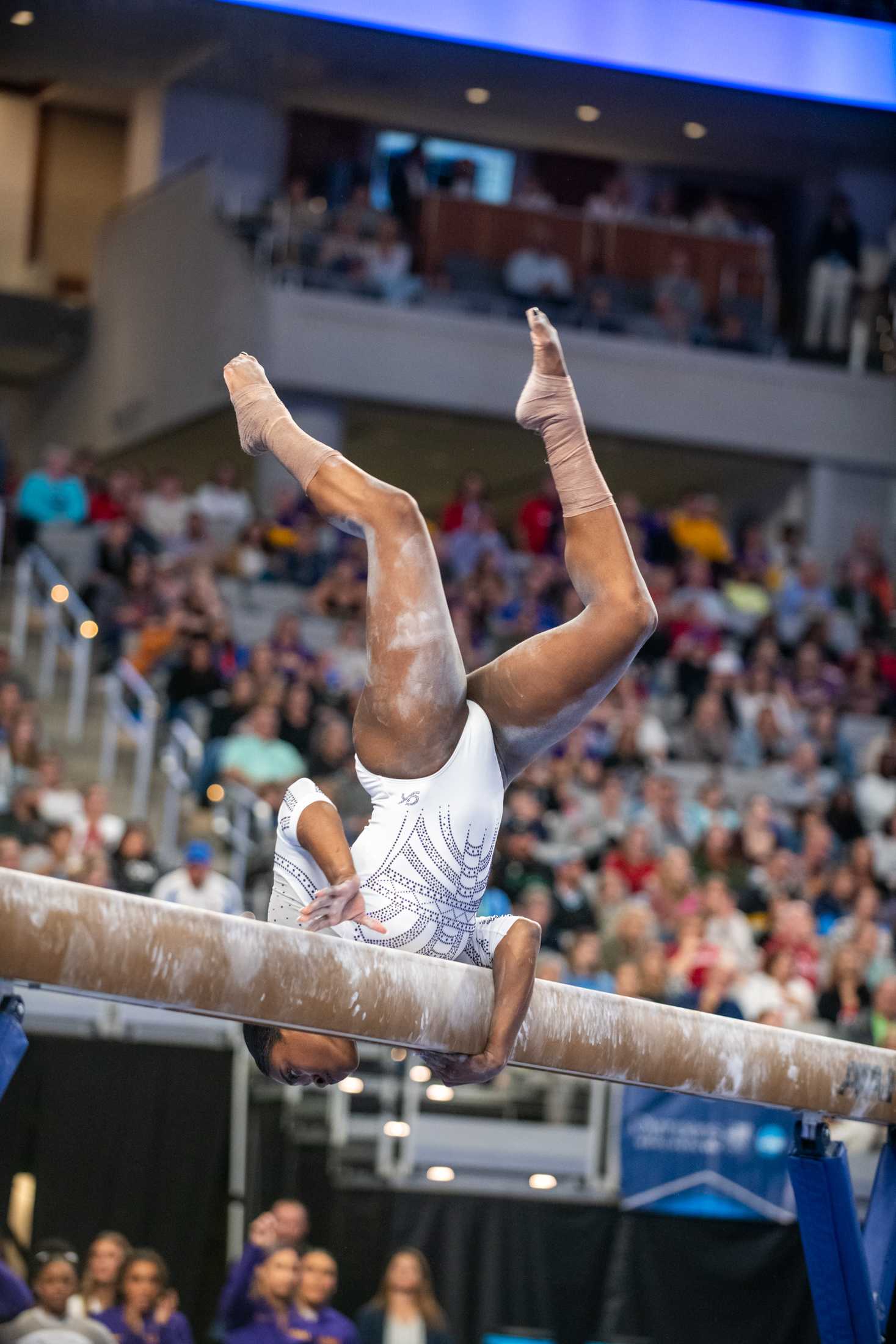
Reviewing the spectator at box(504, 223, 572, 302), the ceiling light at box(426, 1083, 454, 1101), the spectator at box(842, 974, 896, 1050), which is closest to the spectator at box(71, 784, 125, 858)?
the ceiling light at box(426, 1083, 454, 1101)

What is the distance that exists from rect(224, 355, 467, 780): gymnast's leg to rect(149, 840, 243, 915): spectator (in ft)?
16.1

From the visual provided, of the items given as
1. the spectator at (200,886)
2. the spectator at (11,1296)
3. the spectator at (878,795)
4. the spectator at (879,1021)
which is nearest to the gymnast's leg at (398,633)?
the spectator at (11,1296)

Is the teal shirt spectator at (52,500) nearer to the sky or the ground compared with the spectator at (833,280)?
nearer to the ground

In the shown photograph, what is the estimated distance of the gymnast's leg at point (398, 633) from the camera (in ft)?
10.6

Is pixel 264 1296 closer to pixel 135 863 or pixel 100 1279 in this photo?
pixel 100 1279

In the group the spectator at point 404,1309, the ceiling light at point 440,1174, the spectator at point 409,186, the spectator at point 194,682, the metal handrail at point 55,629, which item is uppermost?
the spectator at point 409,186

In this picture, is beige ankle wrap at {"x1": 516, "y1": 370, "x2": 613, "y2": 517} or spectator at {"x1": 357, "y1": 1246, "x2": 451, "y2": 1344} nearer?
beige ankle wrap at {"x1": 516, "y1": 370, "x2": 613, "y2": 517}

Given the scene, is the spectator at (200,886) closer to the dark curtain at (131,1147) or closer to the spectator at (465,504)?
the dark curtain at (131,1147)

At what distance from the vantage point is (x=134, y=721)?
1070cm

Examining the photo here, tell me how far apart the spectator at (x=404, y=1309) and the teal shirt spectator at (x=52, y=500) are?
22.3ft

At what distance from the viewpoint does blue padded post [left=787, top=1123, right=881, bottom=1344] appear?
3896mm

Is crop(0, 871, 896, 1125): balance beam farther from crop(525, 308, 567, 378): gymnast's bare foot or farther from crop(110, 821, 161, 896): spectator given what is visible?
crop(110, 821, 161, 896): spectator

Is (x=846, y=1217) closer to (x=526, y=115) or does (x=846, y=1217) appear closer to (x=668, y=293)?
(x=668, y=293)

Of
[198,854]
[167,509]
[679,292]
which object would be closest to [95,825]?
[198,854]
